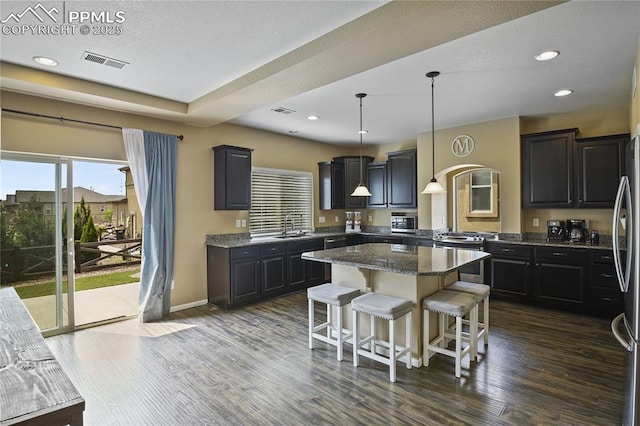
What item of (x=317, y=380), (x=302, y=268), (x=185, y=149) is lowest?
(x=317, y=380)

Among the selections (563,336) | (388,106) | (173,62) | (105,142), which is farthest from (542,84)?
(105,142)

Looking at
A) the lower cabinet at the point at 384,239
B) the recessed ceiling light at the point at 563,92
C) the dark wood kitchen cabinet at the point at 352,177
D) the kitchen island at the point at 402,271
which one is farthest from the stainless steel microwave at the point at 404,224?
the recessed ceiling light at the point at 563,92

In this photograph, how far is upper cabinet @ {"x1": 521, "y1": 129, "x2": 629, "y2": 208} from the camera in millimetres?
4352

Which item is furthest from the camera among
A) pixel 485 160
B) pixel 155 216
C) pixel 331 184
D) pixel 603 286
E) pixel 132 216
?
pixel 132 216

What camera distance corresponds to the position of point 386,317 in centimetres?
279

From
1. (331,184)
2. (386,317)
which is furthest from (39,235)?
(331,184)

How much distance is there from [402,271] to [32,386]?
228 centimetres

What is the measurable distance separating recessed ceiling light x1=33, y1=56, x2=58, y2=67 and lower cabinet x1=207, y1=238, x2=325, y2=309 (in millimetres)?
2712

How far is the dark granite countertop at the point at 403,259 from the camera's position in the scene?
9.07 feet

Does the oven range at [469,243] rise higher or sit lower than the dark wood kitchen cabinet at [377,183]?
lower

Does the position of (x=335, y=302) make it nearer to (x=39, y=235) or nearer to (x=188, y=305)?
(x=188, y=305)

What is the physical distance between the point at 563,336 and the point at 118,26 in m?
5.08

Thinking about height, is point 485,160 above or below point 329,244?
above

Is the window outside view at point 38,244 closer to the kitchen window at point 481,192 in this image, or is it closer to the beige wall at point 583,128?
the kitchen window at point 481,192
